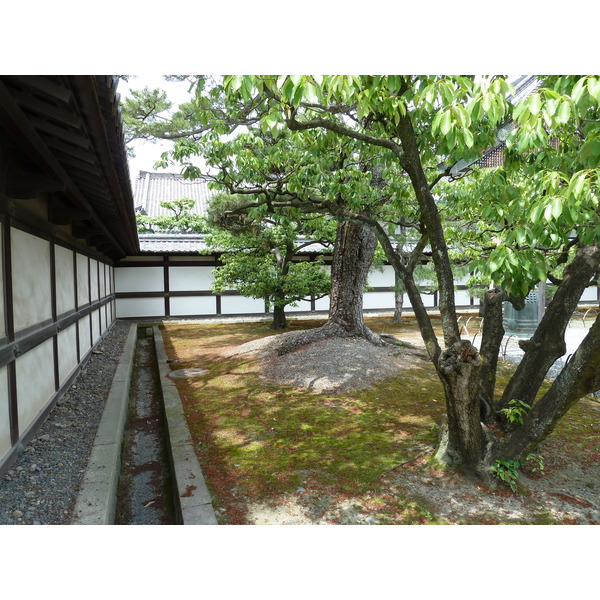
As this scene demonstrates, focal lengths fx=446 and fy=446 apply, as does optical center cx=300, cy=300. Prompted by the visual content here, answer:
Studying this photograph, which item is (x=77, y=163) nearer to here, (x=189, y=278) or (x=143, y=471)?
(x=143, y=471)

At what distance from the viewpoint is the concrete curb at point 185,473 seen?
303cm

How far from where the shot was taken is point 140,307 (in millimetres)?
15742

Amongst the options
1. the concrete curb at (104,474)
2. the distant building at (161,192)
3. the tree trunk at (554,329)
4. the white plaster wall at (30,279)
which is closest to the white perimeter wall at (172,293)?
the concrete curb at (104,474)

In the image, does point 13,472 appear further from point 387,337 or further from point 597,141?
point 387,337

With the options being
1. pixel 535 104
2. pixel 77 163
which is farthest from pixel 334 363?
pixel 535 104

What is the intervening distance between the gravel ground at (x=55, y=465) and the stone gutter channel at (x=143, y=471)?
0.10 meters

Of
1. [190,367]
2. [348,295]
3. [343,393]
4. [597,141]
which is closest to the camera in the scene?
[597,141]

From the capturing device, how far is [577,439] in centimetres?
438

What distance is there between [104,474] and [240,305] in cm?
1356

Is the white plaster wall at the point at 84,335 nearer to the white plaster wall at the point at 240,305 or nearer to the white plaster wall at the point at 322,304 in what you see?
the white plaster wall at the point at 240,305

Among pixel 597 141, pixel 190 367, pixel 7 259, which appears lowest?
pixel 190 367

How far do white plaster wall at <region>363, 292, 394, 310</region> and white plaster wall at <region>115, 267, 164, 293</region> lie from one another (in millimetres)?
8136

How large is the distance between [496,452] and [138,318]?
14164mm

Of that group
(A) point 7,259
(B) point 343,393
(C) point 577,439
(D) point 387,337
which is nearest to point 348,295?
(D) point 387,337
